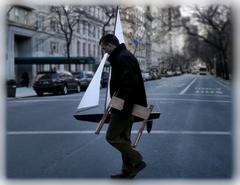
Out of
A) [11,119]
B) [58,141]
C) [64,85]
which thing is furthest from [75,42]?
[58,141]

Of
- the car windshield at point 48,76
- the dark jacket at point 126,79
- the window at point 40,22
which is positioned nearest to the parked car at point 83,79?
the car windshield at point 48,76

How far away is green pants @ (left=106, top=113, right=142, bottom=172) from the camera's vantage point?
19.5 ft

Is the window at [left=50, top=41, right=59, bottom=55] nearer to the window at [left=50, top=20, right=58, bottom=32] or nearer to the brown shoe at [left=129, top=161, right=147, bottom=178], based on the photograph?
the window at [left=50, top=20, right=58, bottom=32]

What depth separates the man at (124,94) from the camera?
5.79 metres

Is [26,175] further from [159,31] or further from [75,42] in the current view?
[75,42]

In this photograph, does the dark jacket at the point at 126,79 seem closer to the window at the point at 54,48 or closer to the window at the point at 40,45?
the window at the point at 40,45

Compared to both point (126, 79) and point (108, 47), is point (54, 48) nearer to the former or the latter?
point (108, 47)

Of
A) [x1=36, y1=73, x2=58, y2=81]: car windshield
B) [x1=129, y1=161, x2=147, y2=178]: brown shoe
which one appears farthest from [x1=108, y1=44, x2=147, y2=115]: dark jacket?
[x1=36, y1=73, x2=58, y2=81]: car windshield

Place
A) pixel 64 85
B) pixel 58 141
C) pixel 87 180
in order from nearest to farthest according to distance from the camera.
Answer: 1. pixel 87 180
2. pixel 58 141
3. pixel 64 85

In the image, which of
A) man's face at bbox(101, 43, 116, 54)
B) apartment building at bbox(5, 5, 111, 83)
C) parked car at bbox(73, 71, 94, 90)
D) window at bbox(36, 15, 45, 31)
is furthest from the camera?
window at bbox(36, 15, 45, 31)

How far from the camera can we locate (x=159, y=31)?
2128 inches

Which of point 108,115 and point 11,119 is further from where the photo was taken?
point 11,119

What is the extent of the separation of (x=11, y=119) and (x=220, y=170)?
8813mm

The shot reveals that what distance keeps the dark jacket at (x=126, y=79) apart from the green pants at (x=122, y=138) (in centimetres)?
18
